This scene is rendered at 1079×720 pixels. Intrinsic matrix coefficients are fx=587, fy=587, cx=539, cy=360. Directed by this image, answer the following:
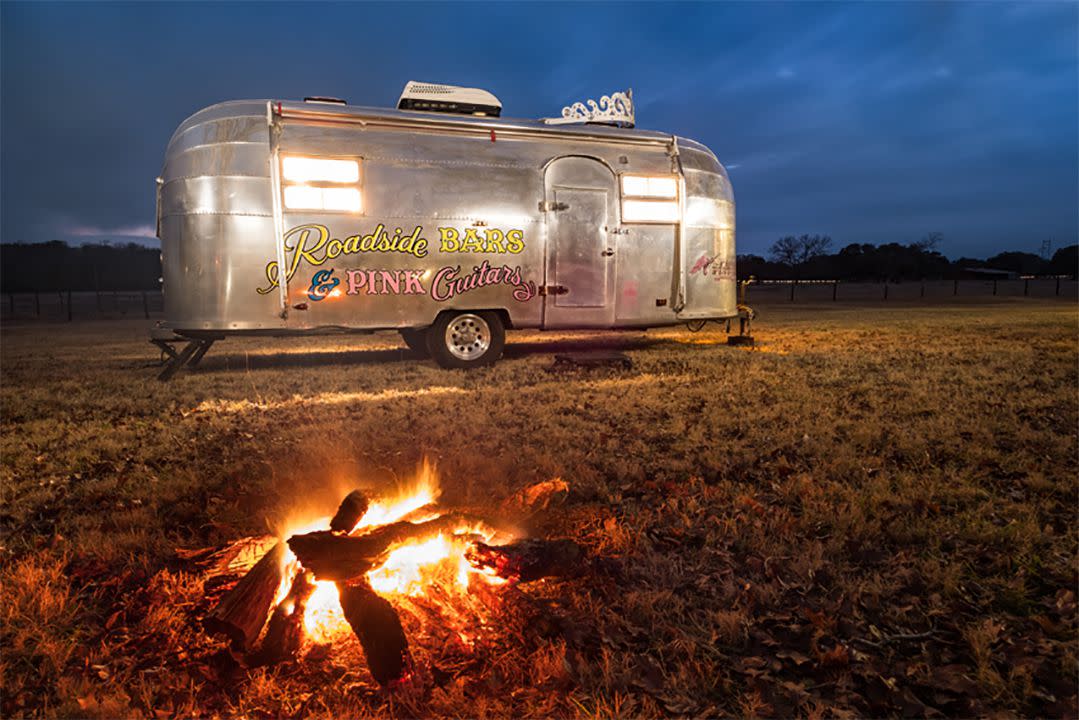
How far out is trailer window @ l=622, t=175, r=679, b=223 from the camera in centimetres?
996

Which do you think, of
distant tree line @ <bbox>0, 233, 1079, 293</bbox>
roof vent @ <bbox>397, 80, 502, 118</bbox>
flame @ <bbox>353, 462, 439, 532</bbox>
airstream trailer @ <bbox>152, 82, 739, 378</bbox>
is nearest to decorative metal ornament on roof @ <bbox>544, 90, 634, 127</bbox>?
airstream trailer @ <bbox>152, 82, 739, 378</bbox>

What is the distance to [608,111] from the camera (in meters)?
10.3

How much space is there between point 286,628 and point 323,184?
737cm

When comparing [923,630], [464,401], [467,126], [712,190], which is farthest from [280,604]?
[712,190]

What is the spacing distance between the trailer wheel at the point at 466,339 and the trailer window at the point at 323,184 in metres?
2.19

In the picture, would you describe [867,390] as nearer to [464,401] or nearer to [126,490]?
[464,401]

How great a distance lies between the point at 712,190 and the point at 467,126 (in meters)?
4.52

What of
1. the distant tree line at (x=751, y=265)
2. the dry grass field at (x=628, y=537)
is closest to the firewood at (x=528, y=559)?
the dry grass field at (x=628, y=537)

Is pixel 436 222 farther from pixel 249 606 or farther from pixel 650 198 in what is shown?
pixel 249 606

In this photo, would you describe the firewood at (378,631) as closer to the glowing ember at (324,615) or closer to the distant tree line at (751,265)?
the glowing ember at (324,615)

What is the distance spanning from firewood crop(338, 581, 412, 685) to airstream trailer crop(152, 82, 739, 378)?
679 cm

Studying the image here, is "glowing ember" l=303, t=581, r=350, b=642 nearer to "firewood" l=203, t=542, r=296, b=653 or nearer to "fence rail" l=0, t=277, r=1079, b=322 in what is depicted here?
"firewood" l=203, t=542, r=296, b=653

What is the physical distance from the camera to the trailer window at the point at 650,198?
32.7 ft

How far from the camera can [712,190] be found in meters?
10.6
